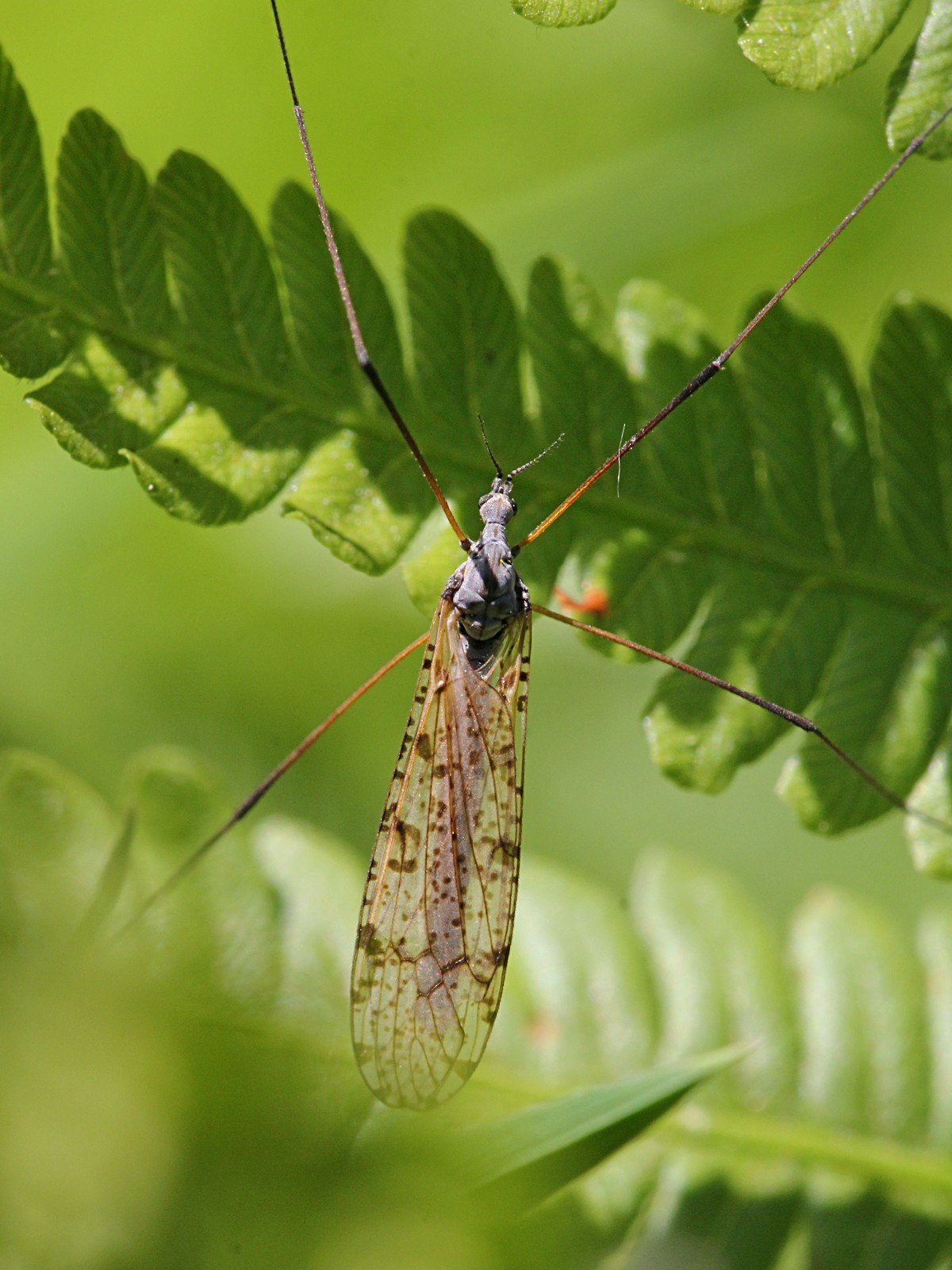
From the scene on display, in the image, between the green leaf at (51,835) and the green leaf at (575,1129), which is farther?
the green leaf at (51,835)

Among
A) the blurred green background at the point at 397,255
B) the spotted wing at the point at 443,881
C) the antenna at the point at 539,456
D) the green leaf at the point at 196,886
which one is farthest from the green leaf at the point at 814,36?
the blurred green background at the point at 397,255

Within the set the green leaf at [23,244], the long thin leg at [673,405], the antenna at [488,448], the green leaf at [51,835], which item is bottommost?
the green leaf at [51,835]

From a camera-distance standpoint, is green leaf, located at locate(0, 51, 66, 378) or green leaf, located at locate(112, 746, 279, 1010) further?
green leaf, located at locate(112, 746, 279, 1010)

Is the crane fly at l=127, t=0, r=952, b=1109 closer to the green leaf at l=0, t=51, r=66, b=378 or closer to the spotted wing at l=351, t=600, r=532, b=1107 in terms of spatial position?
the spotted wing at l=351, t=600, r=532, b=1107

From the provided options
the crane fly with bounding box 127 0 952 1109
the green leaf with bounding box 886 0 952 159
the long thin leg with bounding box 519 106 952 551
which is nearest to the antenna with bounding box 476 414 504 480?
the crane fly with bounding box 127 0 952 1109

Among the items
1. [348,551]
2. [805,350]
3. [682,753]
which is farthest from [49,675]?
[805,350]

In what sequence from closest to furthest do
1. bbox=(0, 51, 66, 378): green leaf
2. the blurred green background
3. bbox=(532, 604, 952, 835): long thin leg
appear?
bbox=(0, 51, 66, 378): green leaf → bbox=(532, 604, 952, 835): long thin leg → the blurred green background

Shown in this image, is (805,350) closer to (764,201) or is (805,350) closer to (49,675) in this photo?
(764,201)

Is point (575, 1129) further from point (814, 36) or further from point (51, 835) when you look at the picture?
point (814, 36)

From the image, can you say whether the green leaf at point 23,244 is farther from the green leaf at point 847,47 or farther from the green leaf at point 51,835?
the green leaf at point 847,47
